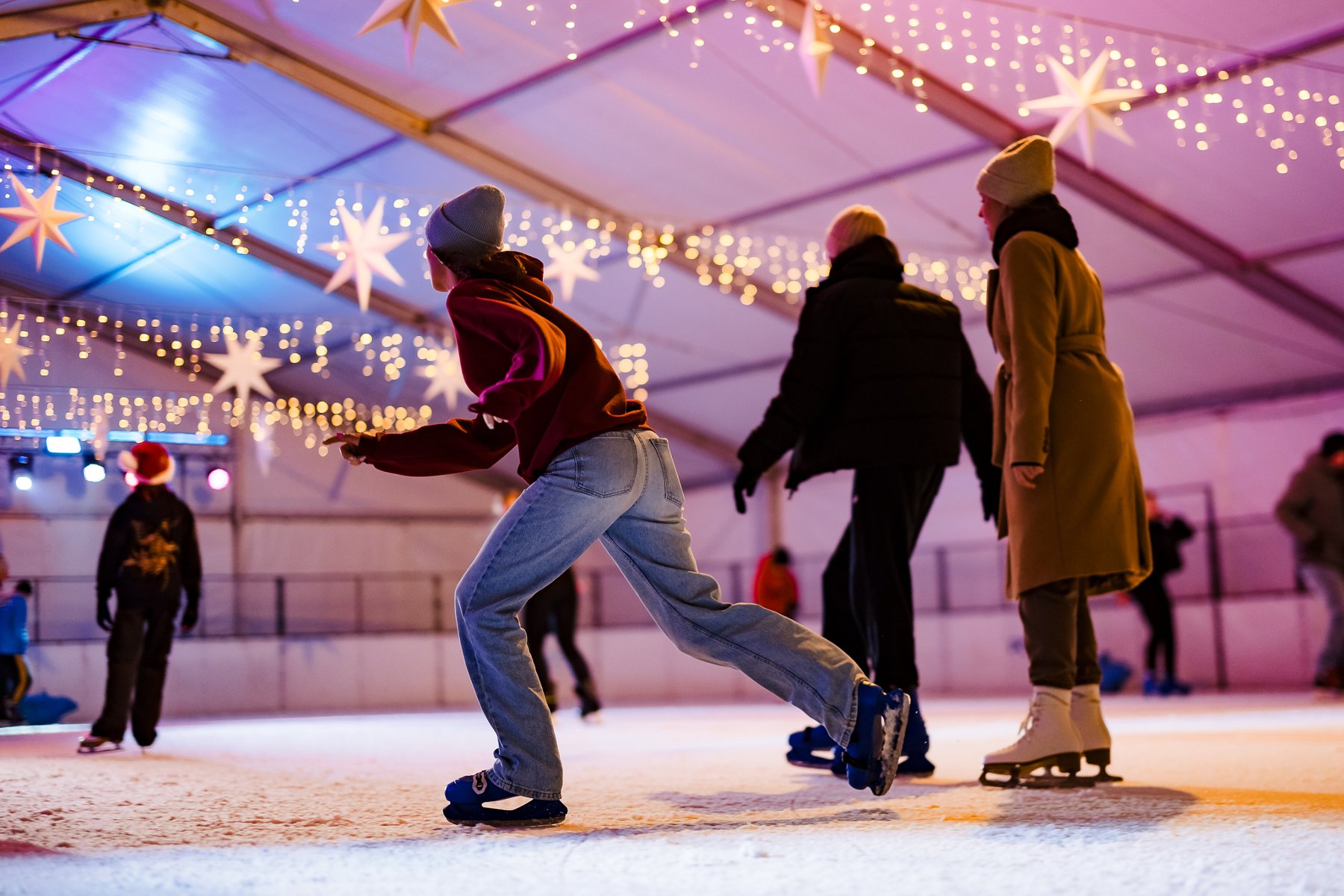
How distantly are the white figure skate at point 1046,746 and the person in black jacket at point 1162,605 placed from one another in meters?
7.18

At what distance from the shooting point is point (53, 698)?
10.8 metres

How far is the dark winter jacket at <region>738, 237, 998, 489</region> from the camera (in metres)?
3.71

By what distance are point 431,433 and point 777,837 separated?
1007 mm

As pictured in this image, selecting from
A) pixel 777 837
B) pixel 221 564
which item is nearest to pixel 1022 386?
pixel 777 837

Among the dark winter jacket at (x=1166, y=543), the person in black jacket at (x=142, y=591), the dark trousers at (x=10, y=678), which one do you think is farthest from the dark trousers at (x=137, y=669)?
the dark winter jacket at (x=1166, y=543)

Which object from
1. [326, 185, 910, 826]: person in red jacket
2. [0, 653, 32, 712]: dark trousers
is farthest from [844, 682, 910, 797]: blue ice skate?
[0, 653, 32, 712]: dark trousers

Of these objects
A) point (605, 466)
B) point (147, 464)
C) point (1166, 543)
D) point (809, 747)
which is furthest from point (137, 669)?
point (1166, 543)

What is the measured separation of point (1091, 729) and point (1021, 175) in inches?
56.7

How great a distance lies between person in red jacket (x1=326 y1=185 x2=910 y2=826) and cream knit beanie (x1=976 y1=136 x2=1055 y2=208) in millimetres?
1341

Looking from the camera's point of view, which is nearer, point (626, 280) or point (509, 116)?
point (509, 116)

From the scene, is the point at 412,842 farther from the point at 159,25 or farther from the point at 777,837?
the point at 159,25

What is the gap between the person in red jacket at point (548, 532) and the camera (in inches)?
105

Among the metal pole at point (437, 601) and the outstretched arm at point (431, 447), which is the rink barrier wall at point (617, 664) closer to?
the metal pole at point (437, 601)

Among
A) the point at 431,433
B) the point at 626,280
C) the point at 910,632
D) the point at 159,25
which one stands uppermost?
the point at 159,25
